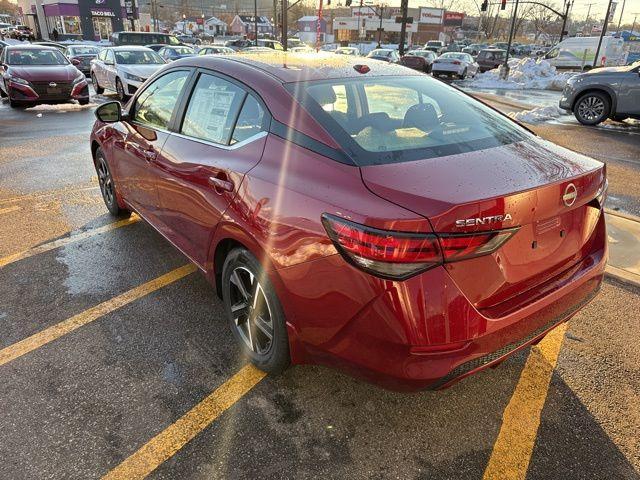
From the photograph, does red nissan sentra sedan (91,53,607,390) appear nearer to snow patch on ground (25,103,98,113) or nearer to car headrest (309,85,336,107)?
car headrest (309,85,336,107)

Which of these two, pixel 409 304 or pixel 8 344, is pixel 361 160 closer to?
pixel 409 304

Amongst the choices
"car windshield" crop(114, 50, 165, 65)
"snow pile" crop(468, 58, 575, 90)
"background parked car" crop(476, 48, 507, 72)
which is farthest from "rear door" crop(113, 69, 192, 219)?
"background parked car" crop(476, 48, 507, 72)

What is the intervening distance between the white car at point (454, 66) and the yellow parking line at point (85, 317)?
25.6m

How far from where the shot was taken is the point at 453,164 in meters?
2.22

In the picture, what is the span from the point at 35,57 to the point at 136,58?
2.76m

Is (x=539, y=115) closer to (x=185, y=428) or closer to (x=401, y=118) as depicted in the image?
(x=401, y=118)

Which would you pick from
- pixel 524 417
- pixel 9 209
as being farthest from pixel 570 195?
pixel 9 209

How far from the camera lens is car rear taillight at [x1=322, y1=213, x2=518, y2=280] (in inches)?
72.7

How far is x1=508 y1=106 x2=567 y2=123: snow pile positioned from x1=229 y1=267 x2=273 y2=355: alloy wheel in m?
11.5

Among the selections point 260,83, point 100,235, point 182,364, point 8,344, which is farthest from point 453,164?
point 100,235

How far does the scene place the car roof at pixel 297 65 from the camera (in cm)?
284

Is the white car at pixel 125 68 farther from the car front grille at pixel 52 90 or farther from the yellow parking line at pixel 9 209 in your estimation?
the yellow parking line at pixel 9 209

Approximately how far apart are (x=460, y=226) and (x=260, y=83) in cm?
150

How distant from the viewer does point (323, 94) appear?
2670 mm
